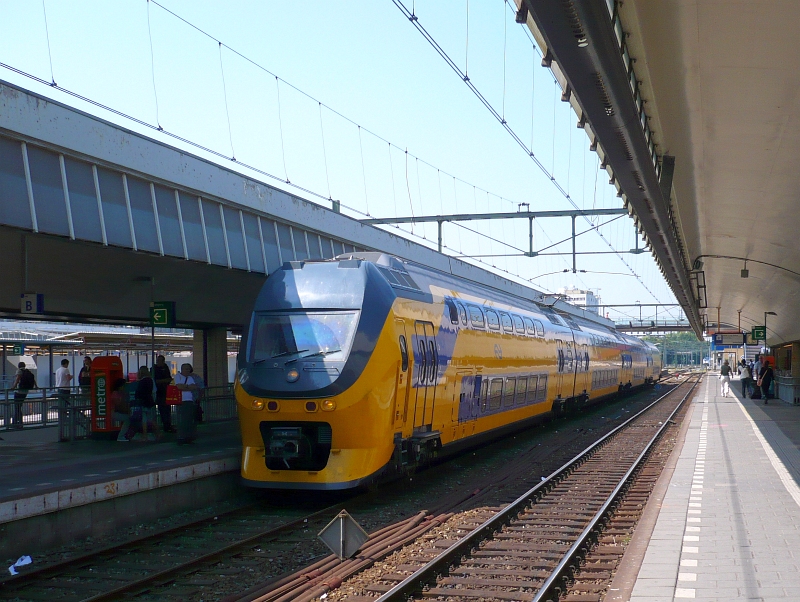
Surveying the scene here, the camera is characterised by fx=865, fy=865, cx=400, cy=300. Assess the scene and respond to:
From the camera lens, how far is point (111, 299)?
61.3 feet

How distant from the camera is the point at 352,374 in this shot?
38.3ft

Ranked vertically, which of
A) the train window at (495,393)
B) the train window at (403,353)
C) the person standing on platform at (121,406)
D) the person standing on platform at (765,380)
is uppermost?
the train window at (403,353)

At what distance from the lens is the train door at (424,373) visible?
13.3 meters

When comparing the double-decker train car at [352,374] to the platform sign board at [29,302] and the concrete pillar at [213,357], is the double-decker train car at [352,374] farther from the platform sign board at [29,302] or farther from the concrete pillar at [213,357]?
the concrete pillar at [213,357]

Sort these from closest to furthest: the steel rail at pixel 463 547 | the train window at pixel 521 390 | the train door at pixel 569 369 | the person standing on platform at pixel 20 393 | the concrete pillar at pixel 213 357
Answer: the steel rail at pixel 463 547 → the person standing on platform at pixel 20 393 → the train window at pixel 521 390 → the concrete pillar at pixel 213 357 → the train door at pixel 569 369

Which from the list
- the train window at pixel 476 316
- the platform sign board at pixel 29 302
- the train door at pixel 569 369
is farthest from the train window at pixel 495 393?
the platform sign board at pixel 29 302

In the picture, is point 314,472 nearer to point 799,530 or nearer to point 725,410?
point 799,530

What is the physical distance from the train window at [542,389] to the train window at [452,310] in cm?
687

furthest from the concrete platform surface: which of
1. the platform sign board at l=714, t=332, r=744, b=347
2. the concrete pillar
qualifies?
the platform sign board at l=714, t=332, r=744, b=347

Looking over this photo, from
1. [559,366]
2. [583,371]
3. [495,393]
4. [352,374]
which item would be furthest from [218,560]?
[583,371]

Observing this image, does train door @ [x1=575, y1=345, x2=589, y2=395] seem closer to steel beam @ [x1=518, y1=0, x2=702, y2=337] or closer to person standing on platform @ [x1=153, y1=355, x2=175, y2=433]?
steel beam @ [x1=518, y1=0, x2=702, y2=337]

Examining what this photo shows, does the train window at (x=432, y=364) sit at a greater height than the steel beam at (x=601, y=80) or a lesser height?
lesser

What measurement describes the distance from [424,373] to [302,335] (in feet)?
7.41

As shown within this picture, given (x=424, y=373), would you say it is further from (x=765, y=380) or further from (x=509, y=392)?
(x=765, y=380)
